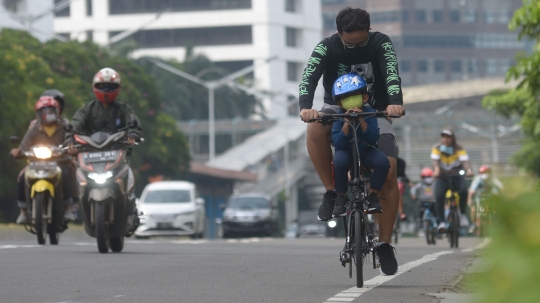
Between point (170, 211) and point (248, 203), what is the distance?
9.13m

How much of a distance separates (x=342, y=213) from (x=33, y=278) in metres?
2.12

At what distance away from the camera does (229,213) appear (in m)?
43.0

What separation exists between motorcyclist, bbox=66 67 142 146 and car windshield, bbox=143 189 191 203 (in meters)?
23.9

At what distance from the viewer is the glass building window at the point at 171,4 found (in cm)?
12519

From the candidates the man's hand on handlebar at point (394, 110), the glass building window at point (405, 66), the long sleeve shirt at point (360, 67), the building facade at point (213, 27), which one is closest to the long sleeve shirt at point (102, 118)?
the long sleeve shirt at point (360, 67)

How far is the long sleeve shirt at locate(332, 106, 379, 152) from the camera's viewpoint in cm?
686

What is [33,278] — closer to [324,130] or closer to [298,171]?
[324,130]

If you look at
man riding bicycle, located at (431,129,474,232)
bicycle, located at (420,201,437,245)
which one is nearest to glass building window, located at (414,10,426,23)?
bicycle, located at (420,201,437,245)

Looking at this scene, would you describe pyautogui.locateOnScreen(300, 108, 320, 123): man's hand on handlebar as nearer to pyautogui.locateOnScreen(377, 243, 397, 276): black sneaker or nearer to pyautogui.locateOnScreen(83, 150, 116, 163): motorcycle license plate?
pyautogui.locateOnScreen(377, 243, 397, 276): black sneaker

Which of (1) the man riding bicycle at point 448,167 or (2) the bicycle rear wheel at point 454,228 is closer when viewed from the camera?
(1) the man riding bicycle at point 448,167

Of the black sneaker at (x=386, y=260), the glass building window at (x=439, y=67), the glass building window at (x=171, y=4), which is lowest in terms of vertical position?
the black sneaker at (x=386, y=260)

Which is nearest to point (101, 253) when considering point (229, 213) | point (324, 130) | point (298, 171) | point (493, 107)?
point (324, 130)

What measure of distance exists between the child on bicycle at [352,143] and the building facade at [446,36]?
579 ft

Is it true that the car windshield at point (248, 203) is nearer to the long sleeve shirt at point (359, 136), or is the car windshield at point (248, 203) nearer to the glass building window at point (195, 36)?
the long sleeve shirt at point (359, 136)
